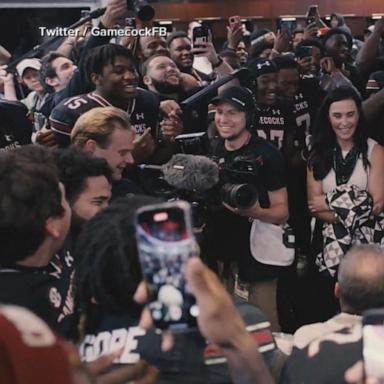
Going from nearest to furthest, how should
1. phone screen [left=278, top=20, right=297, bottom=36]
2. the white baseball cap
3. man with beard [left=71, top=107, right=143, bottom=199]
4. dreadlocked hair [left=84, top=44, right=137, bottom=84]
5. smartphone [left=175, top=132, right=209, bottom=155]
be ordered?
man with beard [left=71, top=107, right=143, bottom=199] → smartphone [left=175, top=132, right=209, bottom=155] → dreadlocked hair [left=84, top=44, right=137, bottom=84] → the white baseball cap → phone screen [left=278, top=20, right=297, bottom=36]

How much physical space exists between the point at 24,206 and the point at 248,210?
1.53 meters

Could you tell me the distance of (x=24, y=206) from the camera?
159cm

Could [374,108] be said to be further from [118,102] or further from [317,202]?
[118,102]

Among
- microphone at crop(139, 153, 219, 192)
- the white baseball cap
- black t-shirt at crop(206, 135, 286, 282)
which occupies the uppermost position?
the white baseball cap

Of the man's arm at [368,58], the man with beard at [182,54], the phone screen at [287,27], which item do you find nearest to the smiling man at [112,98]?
the man with beard at [182,54]

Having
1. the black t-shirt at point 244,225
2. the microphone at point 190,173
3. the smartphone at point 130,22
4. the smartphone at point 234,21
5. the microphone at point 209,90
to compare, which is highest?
the smartphone at point 234,21

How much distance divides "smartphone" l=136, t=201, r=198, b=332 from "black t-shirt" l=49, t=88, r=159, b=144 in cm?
188

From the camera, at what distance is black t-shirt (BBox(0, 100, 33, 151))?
341 cm

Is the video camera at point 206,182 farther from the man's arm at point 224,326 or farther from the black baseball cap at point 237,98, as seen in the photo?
the man's arm at point 224,326

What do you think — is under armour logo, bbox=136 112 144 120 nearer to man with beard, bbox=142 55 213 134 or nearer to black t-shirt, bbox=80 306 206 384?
man with beard, bbox=142 55 213 134

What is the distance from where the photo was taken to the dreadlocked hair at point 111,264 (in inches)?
54.4

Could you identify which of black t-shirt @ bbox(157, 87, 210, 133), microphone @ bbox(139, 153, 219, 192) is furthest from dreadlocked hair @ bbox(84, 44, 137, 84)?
microphone @ bbox(139, 153, 219, 192)

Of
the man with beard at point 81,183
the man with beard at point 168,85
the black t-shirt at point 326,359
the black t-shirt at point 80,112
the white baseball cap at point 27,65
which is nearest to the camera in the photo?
the black t-shirt at point 326,359

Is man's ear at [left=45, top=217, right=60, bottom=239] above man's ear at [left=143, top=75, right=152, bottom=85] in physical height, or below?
below
